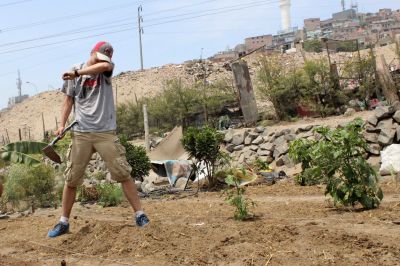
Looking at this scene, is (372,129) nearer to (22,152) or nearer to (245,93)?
(22,152)

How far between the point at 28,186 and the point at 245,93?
34.7 feet

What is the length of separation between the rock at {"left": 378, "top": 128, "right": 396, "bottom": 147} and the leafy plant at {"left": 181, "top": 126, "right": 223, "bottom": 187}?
3.26m

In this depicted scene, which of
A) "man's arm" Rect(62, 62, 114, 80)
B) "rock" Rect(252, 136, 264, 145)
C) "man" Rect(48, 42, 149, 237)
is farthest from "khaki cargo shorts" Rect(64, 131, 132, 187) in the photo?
"rock" Rect(252, 136, 264, 145)

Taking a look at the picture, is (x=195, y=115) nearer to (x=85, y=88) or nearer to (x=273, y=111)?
(x=273, y=111)

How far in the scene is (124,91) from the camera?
40.5 m

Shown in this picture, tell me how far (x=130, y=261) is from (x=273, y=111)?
1521cm

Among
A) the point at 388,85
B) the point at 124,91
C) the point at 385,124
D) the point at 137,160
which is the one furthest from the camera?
the point at 124,91

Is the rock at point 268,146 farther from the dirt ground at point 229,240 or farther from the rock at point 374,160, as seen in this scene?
the dirt ground at point 229,240

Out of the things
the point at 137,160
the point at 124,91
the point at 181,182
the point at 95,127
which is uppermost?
the point at 124,91

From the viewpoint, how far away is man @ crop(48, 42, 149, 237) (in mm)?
5621

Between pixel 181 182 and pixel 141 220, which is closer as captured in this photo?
pixel 141 220

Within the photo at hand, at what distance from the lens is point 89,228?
5609 mm

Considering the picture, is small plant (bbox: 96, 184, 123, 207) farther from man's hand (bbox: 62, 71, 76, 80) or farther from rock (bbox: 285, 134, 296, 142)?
rock (bbox: 285, 134, 296, 142)

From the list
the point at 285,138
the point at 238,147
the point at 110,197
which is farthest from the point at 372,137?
the point at 110,197
